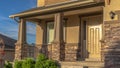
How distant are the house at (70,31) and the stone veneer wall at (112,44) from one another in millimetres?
549

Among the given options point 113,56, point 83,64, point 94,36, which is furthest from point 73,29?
point 113,56

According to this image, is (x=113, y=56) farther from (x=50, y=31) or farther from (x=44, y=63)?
(x=50, y=31)

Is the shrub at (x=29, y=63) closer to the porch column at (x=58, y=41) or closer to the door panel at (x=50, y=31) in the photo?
the porch column at (x=58, y=41)

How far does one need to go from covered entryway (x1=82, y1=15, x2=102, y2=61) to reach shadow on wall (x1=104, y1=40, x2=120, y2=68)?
4252mm

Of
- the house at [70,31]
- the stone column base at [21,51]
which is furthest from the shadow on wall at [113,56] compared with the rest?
the stone column base at [21,51]

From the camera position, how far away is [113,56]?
12508 millimetres

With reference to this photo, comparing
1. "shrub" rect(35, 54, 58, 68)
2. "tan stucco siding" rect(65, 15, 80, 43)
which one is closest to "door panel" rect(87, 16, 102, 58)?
"tan stucco siding" rect(65, 15, 80, 43)

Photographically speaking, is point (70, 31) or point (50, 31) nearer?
point (70, 31)

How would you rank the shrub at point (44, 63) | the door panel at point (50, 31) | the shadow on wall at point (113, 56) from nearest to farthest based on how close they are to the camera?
the shadow on wall at point (113, 56) < the shrub at point (44, 63) < the door panel at point (50, 31)

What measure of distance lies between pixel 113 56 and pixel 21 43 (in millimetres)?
7637

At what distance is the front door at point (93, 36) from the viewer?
1730cm

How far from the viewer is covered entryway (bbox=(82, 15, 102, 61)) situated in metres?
17.3

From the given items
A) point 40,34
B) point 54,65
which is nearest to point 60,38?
point 54,65

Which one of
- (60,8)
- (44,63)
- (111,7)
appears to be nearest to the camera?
(111,7)
